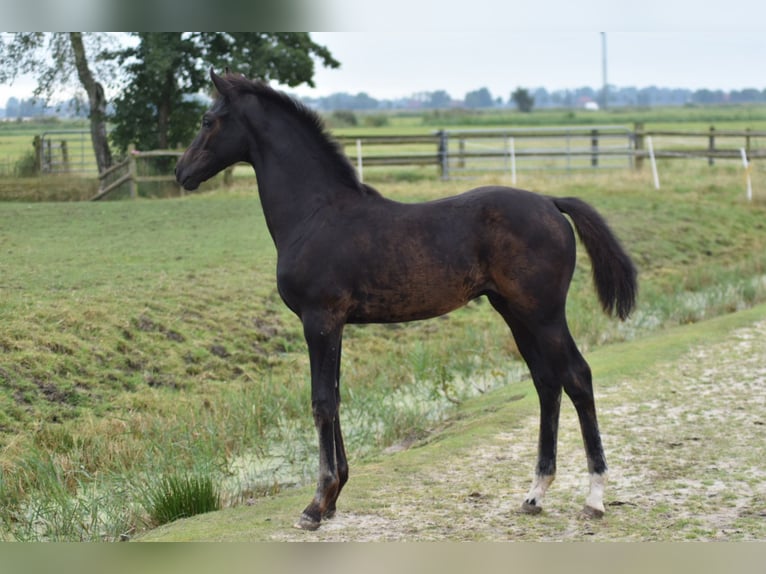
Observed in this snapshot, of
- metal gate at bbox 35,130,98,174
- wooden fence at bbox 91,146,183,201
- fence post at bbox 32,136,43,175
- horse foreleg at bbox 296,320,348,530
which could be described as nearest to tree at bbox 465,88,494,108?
wooden fence at bbox 91,146,183,201

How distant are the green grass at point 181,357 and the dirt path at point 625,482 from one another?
1.20 meters

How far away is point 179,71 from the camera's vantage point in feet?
43.2

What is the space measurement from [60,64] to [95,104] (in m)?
1.26

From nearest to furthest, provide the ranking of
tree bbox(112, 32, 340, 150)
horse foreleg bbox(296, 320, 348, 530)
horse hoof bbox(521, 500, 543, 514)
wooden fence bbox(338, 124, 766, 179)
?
horse foreleg bbox(296, 320, 348, 530) → horse hoof bbox(521, 500, 543, 514) → tree bbox(112, 32, 340, 150) → wooden fence bbox(338, 124, 766, 179)

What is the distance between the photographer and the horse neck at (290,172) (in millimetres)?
5375

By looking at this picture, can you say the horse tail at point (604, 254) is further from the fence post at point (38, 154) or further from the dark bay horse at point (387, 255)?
the fence post at point (38, 154)

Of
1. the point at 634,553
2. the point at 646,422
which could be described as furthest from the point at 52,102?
the point at 634,553

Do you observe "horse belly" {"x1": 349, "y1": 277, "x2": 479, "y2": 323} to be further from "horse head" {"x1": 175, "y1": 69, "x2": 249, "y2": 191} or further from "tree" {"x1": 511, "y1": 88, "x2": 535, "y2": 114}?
"tree" {"x1": 511, "y1": 88, "x2": 535, "y2": 114}

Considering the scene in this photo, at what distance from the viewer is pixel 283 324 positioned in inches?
399

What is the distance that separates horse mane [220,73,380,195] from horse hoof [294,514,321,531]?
185 centimetres

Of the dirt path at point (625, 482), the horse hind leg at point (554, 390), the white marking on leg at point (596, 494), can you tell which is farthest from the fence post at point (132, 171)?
the white marking on leg at point (596, 494)

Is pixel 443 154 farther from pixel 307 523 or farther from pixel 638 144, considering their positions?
pixel 307 523

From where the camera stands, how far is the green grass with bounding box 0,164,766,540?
21.7 ft

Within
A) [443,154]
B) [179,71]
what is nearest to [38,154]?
[179,71]
